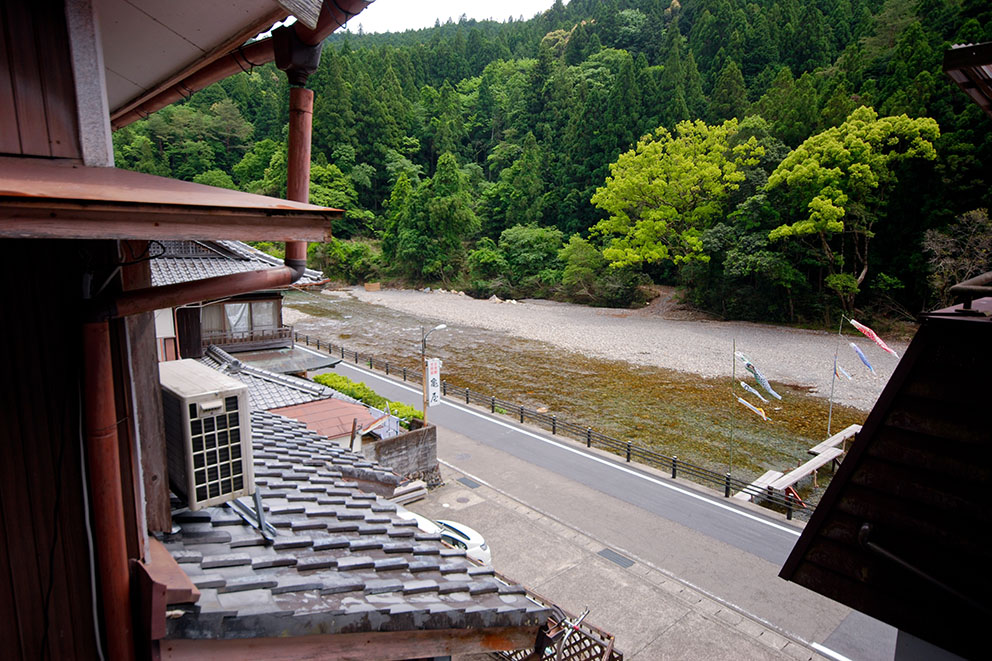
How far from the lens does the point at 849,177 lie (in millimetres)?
30000

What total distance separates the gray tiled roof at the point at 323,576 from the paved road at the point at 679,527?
7114 mm

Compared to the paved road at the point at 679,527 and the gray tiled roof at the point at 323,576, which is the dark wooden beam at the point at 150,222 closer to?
the gray tiled roof at the point at 323,576

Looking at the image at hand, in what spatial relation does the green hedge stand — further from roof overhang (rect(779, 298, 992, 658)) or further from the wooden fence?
roof overhang (rect(779, 298, 992, 658))

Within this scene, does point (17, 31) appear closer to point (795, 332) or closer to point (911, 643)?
point (911, 643)

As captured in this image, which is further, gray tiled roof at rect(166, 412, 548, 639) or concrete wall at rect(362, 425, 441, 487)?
concrete wall at rect(362, 425, 441, 487)

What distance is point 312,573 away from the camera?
2.79 metres

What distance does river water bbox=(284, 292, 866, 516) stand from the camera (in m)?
17.0

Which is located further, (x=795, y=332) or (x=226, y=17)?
(x=795, y=332)

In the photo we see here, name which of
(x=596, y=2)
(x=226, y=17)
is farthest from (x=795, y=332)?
(x=596, y=2)

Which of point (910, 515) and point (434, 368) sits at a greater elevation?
point (910, 515)

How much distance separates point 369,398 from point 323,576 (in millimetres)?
14033

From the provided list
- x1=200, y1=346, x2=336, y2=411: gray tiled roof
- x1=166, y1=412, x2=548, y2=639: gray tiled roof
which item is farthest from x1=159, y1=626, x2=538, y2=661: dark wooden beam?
x1=200, y1=346, x2=336, y2=411: gray tiled roof

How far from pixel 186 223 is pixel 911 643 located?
405 cm

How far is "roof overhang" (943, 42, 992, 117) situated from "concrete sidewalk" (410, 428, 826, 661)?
739 cm
